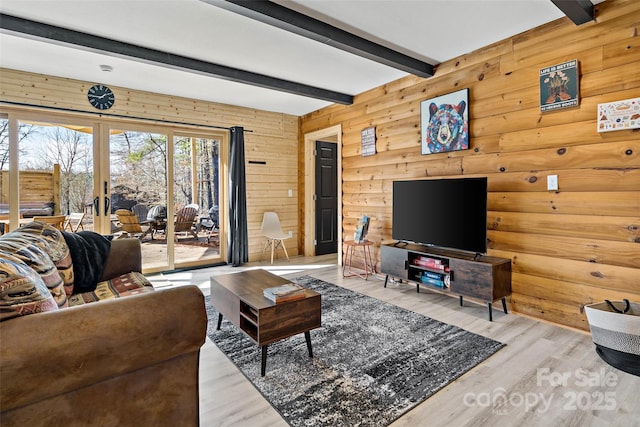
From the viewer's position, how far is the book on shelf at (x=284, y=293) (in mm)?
2078

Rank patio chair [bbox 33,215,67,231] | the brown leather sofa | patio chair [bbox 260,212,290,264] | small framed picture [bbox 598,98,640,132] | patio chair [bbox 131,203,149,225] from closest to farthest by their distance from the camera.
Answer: the brown leather sofa → small framed picture [bbox 598,98,640,132] → patio chair [bbox 33,215,67,231] → patio chair [bbox 131,203,149,225] → patio chair [bbox 260,212,290,264]

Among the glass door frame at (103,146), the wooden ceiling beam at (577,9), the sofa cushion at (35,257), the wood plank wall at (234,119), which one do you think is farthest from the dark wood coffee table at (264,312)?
the wood plank wall at (234,119)

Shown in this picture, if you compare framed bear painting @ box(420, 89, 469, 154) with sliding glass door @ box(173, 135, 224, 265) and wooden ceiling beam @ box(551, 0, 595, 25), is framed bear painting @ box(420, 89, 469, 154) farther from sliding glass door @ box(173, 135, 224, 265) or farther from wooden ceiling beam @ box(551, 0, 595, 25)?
sliding glass door @ box(173, 135, 224, 265)

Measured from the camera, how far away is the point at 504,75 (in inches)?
120

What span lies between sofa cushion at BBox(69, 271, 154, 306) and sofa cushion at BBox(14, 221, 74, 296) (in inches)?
5.1

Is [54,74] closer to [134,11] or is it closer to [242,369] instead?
[134,11]

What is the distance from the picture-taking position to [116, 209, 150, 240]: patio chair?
4.37m

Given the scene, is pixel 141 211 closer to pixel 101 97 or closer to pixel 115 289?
pixel 101 97

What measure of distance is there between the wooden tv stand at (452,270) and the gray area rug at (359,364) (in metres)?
0.44

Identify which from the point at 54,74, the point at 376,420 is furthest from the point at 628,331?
the point at 54,74

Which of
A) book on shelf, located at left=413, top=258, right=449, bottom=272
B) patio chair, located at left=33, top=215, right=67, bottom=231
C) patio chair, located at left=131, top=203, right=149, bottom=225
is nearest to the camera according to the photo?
book on shelf, located at left=413, top=258, right=449, bottom=272

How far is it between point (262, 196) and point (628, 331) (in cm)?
461

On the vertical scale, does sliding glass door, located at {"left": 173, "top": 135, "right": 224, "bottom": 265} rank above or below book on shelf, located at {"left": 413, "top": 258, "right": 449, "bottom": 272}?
above

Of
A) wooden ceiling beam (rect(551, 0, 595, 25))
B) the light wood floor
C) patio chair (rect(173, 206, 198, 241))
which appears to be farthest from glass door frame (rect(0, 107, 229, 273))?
wooden ceiling beam (rect(551, 0, 595, 25))
